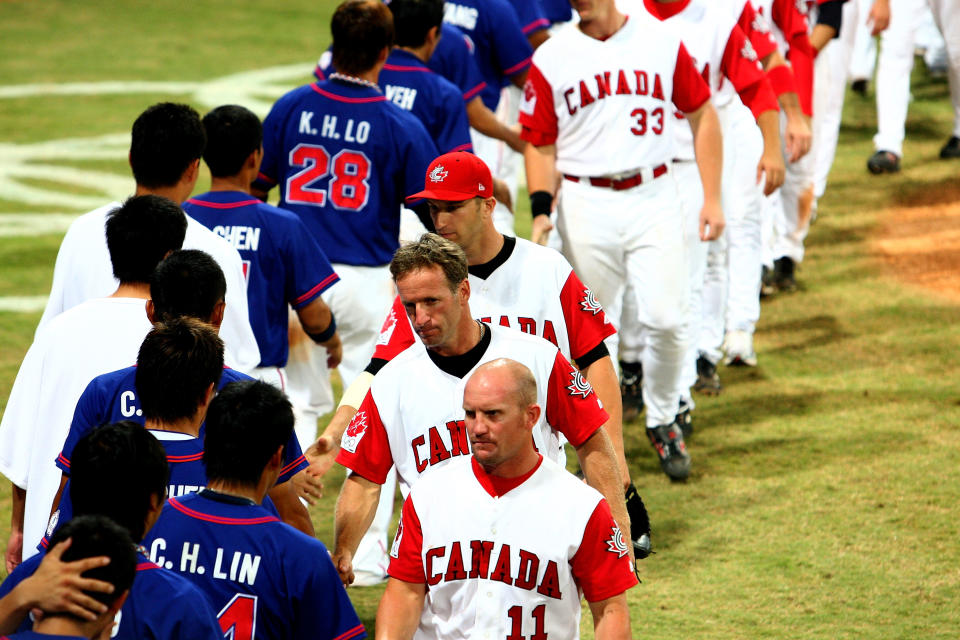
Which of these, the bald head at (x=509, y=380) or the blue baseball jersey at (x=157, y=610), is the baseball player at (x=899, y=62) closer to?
the bald head at (x=509, y=380)

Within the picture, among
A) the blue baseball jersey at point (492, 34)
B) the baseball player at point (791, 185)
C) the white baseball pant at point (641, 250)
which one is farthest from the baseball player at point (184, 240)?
the baseball player at point (791, 185)

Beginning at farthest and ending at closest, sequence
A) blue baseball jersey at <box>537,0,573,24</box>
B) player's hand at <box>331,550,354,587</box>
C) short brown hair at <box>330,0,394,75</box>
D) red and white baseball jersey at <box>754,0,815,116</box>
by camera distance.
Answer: blue baseball jersey at <box>537,0,573,24</box>
red and white baseball jersey at <box>754,0,815,116</box>
short brown hair at <box>330,0,394,75</box>
player's hand at <box>331,550,354,587</box>

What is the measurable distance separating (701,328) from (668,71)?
6.46ft

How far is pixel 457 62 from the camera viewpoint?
8.04 m

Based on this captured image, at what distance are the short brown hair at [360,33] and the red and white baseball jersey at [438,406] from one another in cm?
240

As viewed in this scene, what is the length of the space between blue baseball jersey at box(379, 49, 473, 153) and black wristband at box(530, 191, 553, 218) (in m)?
0.71

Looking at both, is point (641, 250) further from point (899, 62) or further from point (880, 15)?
point (899, 62)

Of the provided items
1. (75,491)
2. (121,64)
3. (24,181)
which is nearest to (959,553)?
(75,491)

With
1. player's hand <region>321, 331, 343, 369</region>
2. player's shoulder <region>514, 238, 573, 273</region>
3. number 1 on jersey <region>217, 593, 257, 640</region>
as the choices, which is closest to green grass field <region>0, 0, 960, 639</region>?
player's hand <region>321, 331, 343, 369</region>

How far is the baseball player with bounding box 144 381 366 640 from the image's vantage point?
313cm

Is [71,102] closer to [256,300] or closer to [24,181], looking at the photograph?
[24,181]

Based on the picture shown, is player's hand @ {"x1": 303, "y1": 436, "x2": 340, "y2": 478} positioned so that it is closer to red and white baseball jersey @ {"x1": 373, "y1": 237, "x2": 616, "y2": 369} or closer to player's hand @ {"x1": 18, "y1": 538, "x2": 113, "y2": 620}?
red and white baseball jersey @ {"x1": 373, "y1": 237, "x2": 616, "y2": 369}

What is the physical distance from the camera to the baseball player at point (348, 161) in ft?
19.7

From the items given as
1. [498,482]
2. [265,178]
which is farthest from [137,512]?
[265,178]
